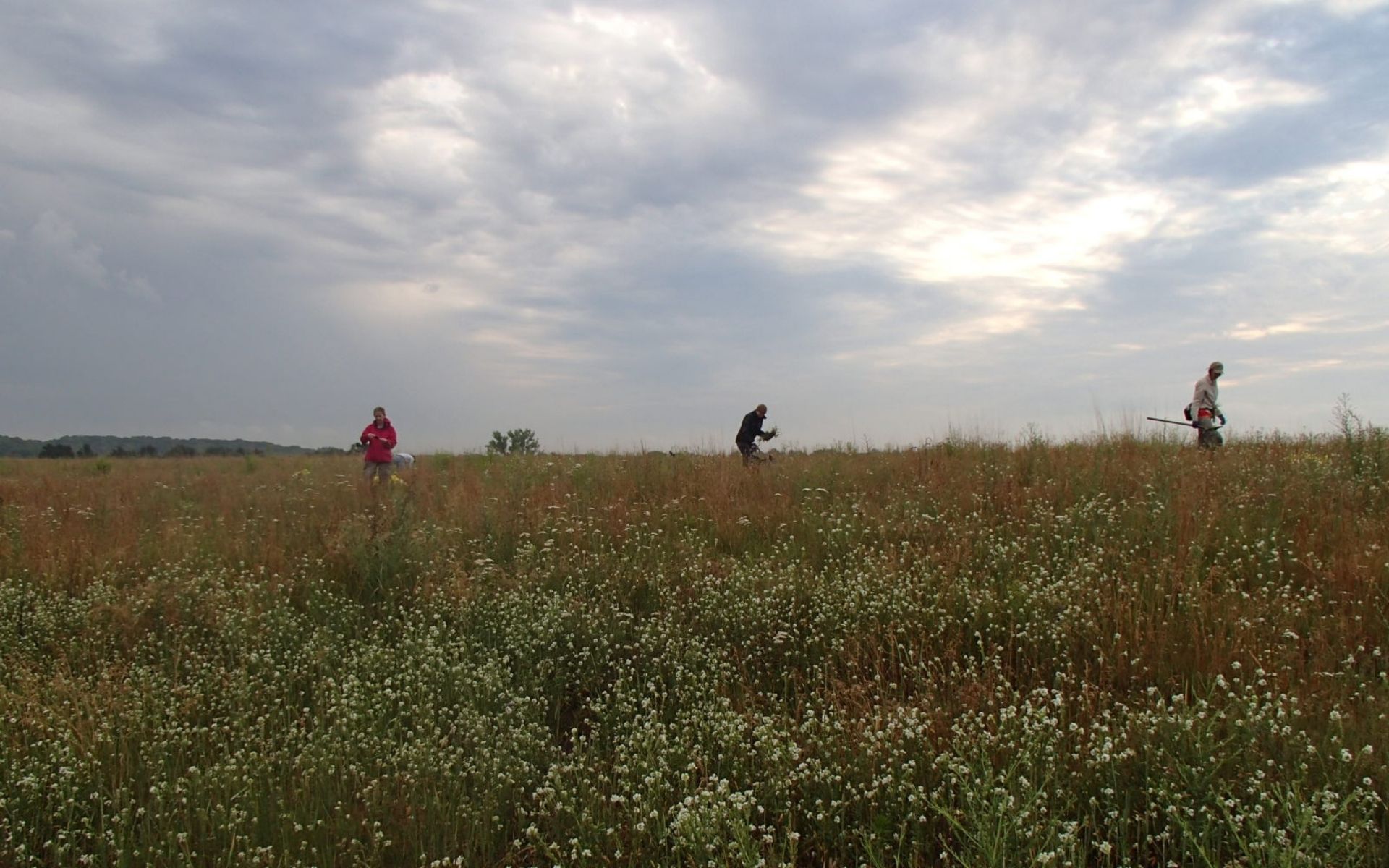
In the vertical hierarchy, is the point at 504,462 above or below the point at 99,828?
above

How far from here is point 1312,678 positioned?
414 centimetres

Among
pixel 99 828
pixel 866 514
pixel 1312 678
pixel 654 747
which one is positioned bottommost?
pixel 99 828

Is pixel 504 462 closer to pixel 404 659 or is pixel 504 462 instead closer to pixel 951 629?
pixel 404 659

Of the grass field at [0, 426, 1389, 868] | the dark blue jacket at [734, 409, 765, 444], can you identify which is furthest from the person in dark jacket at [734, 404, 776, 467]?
the grass field at [0, 426, 1389, 868]

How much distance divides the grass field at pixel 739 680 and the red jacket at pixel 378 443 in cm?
481

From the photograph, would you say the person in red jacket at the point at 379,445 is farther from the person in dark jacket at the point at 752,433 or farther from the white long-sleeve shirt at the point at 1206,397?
the white long-sleeve shirt at the point at 1206,397

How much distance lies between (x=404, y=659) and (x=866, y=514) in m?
4.31

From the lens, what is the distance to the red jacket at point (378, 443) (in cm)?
1341

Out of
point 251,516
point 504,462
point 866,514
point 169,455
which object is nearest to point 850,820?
point 866,514

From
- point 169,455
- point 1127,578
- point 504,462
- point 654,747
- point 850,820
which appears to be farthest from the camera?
point 169,455

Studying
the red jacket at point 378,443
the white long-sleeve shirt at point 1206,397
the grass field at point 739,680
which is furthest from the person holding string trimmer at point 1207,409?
the red jacket at point 378,443

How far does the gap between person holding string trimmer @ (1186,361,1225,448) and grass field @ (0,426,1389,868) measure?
129 inches

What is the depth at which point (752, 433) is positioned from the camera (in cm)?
1360

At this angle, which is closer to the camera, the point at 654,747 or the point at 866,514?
the point at 654,747
